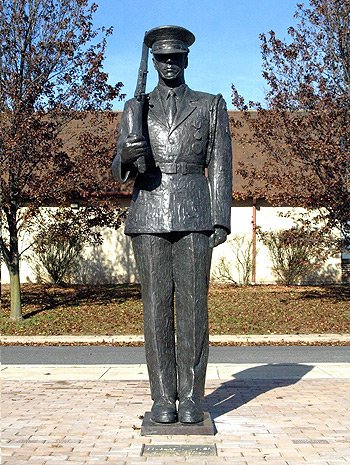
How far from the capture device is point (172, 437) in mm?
5891

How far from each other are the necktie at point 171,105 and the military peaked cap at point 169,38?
359 mm

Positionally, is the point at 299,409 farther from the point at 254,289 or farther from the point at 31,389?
the point at 254,289

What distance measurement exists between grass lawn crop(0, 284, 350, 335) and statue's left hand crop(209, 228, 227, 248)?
8865 mm

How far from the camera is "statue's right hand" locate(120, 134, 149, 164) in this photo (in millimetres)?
5750

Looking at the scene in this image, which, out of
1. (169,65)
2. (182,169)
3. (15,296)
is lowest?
(15,296)

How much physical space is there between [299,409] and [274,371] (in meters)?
2.62

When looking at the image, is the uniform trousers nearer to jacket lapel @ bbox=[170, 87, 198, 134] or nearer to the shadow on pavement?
the shadow on pavement

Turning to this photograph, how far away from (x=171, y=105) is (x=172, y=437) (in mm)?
2783

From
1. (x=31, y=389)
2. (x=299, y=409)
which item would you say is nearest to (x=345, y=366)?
(x=299, y=409)

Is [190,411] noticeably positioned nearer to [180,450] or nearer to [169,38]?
[180,450]

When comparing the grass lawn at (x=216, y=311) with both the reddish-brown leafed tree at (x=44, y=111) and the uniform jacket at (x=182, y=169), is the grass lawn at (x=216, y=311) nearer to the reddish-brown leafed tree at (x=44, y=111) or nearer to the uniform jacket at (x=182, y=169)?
the reddish-brown leafed tree at (x=44, y=111)

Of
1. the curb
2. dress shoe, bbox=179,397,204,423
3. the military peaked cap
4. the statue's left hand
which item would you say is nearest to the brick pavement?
dress shoe, bbox=179,397,204,423

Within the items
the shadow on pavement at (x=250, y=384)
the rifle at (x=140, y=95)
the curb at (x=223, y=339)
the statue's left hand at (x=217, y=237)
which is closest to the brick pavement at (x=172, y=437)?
the shadow on pavement at (x=250, y=384)

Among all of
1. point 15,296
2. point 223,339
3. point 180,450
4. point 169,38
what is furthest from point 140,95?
point 15,296
